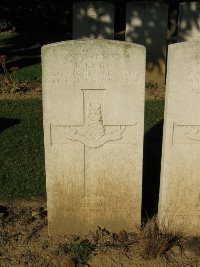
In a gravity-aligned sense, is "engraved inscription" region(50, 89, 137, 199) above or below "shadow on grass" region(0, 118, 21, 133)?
above

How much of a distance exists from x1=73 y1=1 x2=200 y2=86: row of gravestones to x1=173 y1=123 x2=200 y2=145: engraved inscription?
6484mm

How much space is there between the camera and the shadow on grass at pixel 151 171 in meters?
5.30

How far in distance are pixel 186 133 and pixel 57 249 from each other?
1787mm

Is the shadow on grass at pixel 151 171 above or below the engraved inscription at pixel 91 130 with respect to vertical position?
below

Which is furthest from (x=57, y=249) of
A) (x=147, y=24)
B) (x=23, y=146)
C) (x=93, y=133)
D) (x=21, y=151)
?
(x=147, y=24)

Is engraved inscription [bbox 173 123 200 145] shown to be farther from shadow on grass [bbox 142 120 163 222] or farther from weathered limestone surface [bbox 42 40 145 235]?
shadow on grass [bbox 142 120 163 222]

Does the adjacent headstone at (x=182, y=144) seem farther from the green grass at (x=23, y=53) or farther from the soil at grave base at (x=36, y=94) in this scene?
the green grass at (x=23, y=53)

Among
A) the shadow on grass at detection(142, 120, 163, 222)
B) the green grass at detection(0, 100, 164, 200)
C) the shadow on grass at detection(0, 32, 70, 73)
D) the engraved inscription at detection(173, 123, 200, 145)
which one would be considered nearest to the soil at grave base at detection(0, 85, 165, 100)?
the green grass at detection(0, 100, 164, 200)

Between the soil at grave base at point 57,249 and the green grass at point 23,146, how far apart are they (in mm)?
786

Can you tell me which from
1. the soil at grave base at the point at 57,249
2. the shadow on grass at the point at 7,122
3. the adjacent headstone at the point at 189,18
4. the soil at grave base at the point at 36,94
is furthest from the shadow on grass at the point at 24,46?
the soil at grave base at the point at 57,249

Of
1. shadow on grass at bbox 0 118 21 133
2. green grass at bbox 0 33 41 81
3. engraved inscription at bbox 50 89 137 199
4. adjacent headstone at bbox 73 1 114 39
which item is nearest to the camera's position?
engraved inscription at bbox 50 89 137 199

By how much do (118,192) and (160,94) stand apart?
5.50 meters

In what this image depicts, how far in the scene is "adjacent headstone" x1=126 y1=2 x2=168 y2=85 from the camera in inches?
405

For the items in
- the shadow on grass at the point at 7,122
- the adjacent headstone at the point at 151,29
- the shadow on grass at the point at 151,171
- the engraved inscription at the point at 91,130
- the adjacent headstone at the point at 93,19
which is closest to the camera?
the engraved inscription at the point at 91,130
